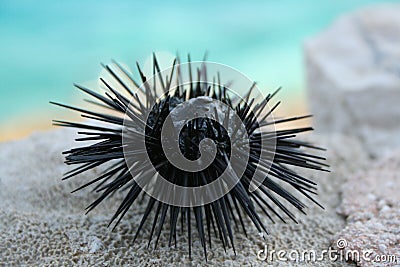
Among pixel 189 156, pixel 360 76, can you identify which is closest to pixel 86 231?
pixel 189 156

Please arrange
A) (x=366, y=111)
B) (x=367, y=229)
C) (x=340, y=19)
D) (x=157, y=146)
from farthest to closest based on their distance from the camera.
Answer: (x=340, y=19) → (x=366, y=111) → (x=367, y=229) → (x=157, y=146)

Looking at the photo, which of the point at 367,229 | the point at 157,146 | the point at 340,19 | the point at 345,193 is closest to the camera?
the point at 157,146

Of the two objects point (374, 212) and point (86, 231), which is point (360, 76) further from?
point (86, 231)

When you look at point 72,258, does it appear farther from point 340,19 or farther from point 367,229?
point 340,19

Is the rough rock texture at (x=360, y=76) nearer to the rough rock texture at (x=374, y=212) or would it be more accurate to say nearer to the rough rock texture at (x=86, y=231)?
the rough rock texture at (x=374, y=212)

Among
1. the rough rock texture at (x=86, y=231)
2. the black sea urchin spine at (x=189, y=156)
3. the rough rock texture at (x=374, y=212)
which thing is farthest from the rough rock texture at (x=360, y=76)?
the black sea urchin spine at (x=189, y=156)

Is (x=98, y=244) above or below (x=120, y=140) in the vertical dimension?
below

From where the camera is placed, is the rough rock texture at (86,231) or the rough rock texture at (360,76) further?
the rough rock texture at (360,76)

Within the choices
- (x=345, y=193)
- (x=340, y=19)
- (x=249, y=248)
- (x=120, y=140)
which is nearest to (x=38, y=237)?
(x=120, y=140)

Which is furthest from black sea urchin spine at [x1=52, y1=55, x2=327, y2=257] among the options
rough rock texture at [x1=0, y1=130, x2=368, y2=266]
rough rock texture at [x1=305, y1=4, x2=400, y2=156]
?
rough rock texture at [x1=305, y1=4, x2=400, y2=156]
